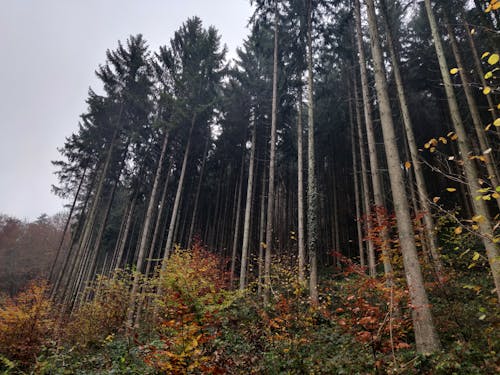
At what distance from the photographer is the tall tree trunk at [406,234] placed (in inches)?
199

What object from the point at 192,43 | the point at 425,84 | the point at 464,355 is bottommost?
the point at 464,355

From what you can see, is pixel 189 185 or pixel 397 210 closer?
pixel 397 210

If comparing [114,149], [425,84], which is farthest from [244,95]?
[425,84]

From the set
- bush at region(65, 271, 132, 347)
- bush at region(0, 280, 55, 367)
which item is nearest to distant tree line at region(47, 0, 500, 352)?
bush at region(65, 271, 132, 347)

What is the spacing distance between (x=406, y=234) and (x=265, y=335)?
4.66m

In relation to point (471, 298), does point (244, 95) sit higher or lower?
higher

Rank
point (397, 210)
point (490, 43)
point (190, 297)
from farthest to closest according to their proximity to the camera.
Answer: point (490, 43)
point (397, 210)
point (190, 297)

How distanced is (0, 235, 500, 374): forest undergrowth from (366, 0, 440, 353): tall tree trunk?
27 centimetres

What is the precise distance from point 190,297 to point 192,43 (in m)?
17.7

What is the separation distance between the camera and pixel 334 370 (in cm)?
532

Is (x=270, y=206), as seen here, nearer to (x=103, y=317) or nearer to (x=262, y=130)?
(x=103, y=317)

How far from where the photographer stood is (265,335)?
7.62 m

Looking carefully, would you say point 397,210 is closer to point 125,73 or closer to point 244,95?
point 244,95

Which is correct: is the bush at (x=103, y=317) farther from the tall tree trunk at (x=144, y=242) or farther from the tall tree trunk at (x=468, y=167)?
the tall tree trunk at (x=468, y=167)
